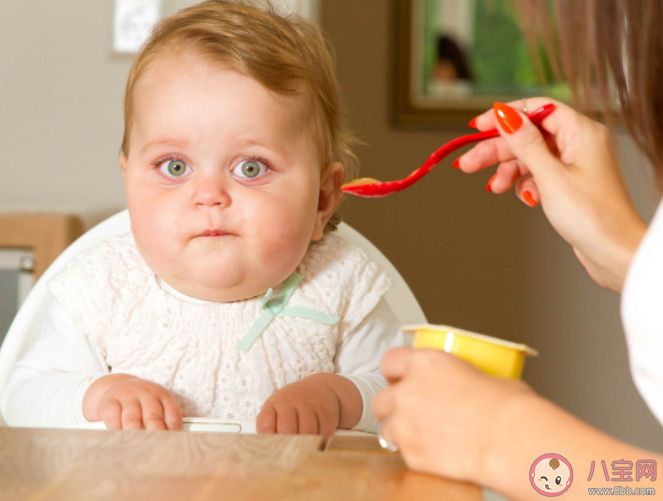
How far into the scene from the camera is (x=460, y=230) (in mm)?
2025

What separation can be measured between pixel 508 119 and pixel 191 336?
451 mm

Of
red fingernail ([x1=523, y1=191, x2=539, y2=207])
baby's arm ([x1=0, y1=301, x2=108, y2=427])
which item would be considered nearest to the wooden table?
baby's arm ([x1=0, y1=301, x2=108, y2=427])

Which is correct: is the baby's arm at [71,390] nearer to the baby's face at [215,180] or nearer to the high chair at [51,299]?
the high chair at [51,299]

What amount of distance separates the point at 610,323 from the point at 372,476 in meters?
1.81

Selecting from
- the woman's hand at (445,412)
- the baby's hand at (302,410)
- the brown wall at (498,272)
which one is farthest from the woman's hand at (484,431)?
the brown wall at (498,272)

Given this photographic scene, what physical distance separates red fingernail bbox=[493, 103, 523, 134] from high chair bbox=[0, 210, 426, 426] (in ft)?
1.08

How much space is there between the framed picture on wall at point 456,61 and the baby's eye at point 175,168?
1.27m

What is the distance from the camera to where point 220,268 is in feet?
2.51

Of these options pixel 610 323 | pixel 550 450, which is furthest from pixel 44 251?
pixel 610 323

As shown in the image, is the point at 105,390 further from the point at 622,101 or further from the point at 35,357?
the point at 622,101

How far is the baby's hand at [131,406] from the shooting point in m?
0.66

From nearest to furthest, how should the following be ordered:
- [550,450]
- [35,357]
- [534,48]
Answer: [550,450] → [534,48] → [35,357]

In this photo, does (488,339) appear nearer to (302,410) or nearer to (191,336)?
(302,410)

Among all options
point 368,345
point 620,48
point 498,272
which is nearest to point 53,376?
point 368,345
